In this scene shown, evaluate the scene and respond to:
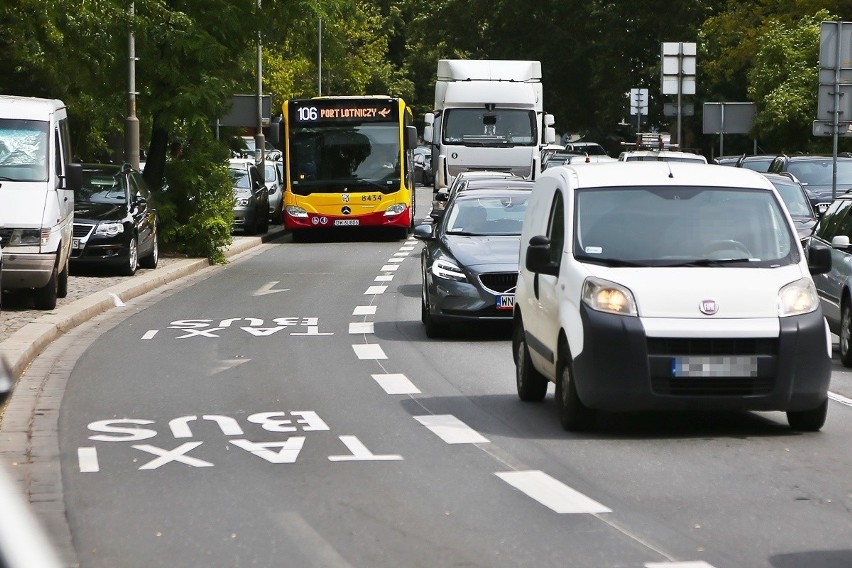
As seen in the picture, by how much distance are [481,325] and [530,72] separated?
2198 centimetres

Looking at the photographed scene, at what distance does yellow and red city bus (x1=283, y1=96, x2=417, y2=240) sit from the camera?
35.0 meters

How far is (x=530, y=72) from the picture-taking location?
38875 mm

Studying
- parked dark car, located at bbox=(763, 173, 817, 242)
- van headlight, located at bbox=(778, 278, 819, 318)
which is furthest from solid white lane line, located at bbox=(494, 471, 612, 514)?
parked dark car, located at bbox=(763, 173, 817, 242)

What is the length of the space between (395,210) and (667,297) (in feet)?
84.7

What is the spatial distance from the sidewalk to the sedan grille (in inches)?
164

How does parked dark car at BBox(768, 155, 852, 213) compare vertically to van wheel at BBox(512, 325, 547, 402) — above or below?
above

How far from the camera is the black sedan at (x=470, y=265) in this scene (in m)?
15.5

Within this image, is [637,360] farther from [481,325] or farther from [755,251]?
[481,325]

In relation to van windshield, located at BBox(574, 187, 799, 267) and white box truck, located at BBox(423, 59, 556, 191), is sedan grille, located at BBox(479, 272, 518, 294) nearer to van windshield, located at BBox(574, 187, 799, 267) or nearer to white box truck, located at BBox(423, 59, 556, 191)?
van windshield, located at BBox(574, 187, 799, 267)

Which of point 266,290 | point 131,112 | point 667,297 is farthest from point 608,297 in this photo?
point 131,112

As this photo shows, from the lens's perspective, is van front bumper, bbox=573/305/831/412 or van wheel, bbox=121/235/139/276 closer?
van front bumper, bbox=573/305/831/412

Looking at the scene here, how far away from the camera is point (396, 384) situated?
12328mm

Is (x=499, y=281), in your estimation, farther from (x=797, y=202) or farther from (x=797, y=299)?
(x=797, y=202)

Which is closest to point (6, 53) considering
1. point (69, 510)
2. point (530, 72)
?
point (530, 72)
